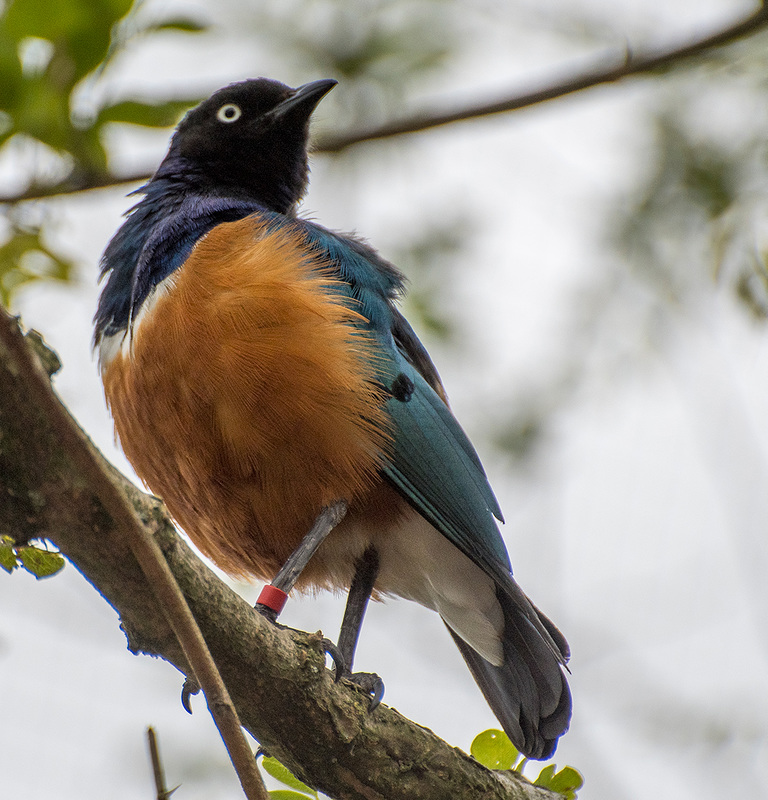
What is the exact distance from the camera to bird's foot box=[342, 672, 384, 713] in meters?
3.26

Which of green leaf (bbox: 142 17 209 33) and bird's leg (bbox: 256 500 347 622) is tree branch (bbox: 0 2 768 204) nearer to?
green leaf (bbox: 142 17 209 33)

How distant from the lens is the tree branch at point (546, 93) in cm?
357

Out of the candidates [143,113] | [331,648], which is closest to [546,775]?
[331,648]

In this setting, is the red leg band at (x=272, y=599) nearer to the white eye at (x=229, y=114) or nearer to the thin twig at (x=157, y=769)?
the thin twig at (x=157, y=769)

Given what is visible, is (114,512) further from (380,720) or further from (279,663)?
(380,720)

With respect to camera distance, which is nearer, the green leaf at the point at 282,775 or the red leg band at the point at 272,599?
the green leaf at the point at 282,775

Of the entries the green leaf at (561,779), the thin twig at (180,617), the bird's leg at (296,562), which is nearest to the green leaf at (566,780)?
the green leaf at (561,779)

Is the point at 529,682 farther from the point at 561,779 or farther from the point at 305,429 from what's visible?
the point at 305,429

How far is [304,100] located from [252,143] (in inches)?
14.4

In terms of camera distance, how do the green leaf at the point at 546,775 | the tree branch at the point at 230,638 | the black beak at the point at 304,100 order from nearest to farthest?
the tree branch at the point at 230,638, the green leaf at the point at 546,775, the black beak at the point at 304,100

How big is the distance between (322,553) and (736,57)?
3325 mm

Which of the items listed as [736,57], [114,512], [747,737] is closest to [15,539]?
[114,512]

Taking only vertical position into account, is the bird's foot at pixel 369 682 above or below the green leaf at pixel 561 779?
below

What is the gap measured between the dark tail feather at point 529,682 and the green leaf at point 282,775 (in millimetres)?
1331
